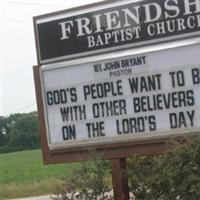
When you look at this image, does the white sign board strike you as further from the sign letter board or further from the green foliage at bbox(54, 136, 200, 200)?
the green foliage at bbox(54, 136, 200, 200)

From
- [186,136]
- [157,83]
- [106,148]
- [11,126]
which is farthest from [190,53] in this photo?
[11,126]

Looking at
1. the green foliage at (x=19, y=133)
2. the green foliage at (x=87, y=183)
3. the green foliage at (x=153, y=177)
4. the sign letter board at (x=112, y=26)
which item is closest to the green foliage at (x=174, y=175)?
the green foliage at (x=153, y=177)

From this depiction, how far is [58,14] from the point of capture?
10.1 meters

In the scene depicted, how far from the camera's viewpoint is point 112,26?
9.59m

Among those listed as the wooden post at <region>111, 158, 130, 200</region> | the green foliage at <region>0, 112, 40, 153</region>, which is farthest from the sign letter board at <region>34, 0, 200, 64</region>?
the green foliage at <region>0, 112, 40, 153</region>

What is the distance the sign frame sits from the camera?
905 centimetres

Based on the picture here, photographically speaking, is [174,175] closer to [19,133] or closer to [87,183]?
[87,183]

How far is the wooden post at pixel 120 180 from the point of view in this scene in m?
9.38

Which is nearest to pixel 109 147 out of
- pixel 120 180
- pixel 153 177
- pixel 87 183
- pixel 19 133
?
pixel 120 180

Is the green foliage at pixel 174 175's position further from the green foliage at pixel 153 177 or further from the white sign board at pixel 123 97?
the white sign board at pixel 123 97

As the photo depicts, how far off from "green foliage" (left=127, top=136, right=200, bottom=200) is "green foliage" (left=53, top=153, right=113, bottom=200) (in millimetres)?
549

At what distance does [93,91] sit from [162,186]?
1.82m

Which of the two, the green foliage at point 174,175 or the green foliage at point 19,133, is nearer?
the green foliage at point 174,175

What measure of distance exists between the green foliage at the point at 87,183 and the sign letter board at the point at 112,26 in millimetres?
1743
